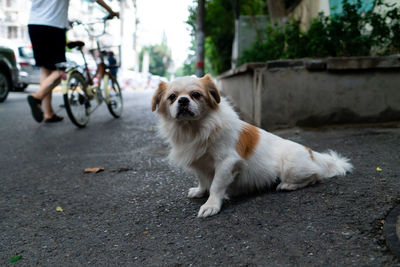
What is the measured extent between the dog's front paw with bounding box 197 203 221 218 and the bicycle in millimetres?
3578

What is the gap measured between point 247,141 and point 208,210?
2.00 ft

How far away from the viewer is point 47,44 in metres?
5.18

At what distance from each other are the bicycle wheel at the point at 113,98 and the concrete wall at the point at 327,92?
3240 millimetres

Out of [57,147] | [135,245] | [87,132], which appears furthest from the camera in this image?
[87,132]

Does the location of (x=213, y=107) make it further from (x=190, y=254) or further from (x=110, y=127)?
(x=110, y=127)

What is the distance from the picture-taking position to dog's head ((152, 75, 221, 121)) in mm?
2369

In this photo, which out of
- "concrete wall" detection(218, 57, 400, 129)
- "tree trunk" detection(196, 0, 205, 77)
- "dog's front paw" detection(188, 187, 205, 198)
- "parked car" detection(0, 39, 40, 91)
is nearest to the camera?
"dog's front paw" detection(188, 187, 205, 198)

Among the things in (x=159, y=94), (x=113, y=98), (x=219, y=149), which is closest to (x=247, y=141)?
(x=219, y=149)

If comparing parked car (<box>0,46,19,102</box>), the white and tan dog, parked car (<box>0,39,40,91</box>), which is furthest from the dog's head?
parked car (<box>0,39,40,91</box>)

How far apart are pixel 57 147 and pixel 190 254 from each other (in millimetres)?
3334

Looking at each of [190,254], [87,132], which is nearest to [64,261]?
[190,254]

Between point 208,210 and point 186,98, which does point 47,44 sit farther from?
point 208,210

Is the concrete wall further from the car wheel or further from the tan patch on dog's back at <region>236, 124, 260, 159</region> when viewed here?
the car wheel

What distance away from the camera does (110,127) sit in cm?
600
